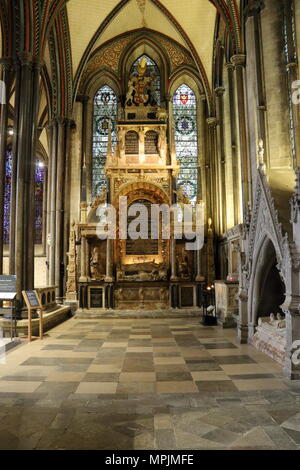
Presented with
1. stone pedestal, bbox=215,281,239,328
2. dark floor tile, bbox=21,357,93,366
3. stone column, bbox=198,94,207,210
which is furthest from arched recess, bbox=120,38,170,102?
dark floor tile, bbox=21,357,93,366

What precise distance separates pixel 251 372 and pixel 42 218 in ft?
62.9

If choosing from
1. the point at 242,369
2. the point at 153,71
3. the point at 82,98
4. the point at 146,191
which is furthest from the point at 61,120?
the point at 242,369

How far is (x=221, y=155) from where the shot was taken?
17234mm

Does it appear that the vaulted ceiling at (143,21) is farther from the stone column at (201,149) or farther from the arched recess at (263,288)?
the arched recess at (263,288)

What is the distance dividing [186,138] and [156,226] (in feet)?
19.8

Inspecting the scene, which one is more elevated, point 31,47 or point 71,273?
point 31,47

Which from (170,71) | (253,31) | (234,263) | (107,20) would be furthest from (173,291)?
(107,20)

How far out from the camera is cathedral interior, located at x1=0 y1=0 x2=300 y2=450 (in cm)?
424

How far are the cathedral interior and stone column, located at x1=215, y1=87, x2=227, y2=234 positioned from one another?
0.17 m

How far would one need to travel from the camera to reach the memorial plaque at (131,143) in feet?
59.7

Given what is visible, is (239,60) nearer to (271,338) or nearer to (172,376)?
(271,338)

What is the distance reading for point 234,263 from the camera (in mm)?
15016

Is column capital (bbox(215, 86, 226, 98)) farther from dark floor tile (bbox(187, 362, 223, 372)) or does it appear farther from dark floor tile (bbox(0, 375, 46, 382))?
dark floor tile (bbox(0, 375, 46, 382))
